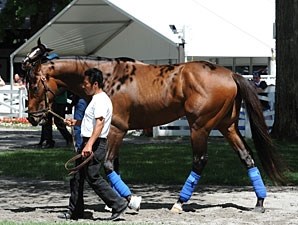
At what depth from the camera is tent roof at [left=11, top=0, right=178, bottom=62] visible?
29.8 m

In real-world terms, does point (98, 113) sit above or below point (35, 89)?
below

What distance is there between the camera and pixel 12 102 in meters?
33.5

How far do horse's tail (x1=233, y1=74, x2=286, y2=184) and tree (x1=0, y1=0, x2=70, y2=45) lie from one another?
101 ft

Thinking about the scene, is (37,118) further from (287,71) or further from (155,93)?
(287,71)

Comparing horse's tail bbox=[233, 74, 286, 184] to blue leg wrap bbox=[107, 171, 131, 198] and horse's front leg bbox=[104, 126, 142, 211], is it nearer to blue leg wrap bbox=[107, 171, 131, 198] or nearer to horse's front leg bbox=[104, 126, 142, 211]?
horse's front leg bbox=[104, 126, 142, 211]

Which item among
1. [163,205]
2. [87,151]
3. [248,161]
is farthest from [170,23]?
[87,151]

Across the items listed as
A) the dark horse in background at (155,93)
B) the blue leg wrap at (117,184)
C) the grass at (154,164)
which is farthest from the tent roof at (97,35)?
the blue leg wrap at (117,184)

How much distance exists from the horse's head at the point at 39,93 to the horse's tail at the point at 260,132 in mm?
2410

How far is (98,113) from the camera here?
32.4 feet

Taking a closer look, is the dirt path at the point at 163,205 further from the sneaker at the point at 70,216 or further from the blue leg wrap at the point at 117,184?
the blue leg wrap at the point at 117,184

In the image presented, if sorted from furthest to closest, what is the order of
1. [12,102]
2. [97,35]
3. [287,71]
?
[12,102] → [97,35] → [287,71]

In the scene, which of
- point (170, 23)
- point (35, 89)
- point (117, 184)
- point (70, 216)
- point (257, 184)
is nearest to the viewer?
point (70, 216)

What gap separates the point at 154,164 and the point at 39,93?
5.66 m

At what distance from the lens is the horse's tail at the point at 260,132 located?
11.0 metres
